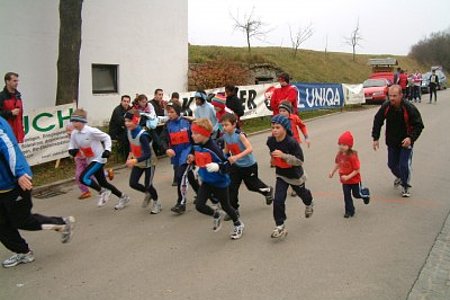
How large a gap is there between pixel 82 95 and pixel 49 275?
34.6 feet

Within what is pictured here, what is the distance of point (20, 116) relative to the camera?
352 inches

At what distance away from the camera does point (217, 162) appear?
5.63m

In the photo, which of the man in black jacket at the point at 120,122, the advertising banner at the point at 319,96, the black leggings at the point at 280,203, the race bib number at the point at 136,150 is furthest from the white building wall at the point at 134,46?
the black leggings at the point at 280,203

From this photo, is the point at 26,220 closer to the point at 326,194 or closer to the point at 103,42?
the point at 326,194

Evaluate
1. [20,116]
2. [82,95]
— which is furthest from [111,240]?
[82,95]

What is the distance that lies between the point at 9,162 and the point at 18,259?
1.17 metres

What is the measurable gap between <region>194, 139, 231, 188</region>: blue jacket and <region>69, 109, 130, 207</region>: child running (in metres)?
1.83

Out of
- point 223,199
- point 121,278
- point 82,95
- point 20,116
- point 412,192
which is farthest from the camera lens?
point 82,95

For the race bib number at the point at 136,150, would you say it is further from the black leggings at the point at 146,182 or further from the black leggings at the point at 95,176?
the black leggings at the point at 95,176

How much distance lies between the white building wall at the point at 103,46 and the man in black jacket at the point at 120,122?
3836mm

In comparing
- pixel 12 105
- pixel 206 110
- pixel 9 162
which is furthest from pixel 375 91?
pixel 9 162

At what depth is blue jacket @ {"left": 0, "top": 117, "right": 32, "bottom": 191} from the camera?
469cm

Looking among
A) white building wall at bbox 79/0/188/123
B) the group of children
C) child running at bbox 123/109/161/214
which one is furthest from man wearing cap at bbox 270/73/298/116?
white building wall at bbox 79/0/188/123

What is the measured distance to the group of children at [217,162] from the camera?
18.5 feet
